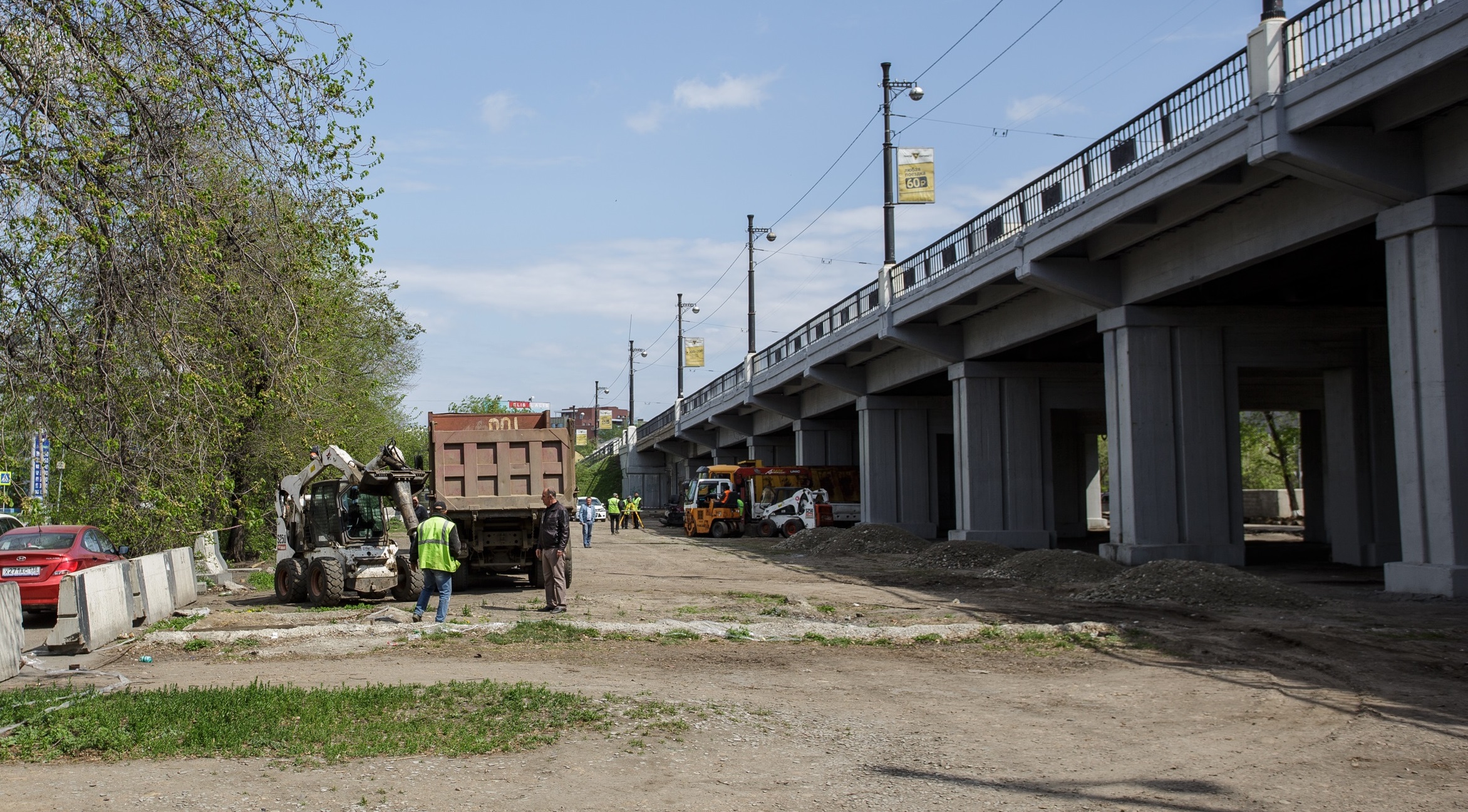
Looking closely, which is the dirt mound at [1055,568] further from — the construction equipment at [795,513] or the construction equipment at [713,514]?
the construction equipment at [713,514]

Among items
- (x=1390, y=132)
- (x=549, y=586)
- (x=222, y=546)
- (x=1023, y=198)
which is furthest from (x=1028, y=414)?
(x=222, y=546)

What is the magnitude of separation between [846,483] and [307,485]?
3343 centimetres

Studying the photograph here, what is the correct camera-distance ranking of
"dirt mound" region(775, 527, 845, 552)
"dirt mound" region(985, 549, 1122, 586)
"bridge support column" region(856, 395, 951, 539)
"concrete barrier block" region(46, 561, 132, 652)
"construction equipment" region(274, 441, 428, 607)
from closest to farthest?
"concrete barrier block" region(46, 561, 132, 652)
"construction equipment" region(274, 441, 428, 607)
"dirt mound" region(985, 549, 1122, 586)
"dirt mound" region(775, 527, 845, 552)
"bridge support column" region(856, 395, 951, 539)

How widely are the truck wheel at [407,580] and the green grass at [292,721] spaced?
28.4 ft

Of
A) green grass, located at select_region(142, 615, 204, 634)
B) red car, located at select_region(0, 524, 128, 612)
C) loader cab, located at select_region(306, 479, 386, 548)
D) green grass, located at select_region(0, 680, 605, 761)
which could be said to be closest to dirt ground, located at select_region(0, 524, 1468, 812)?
green grass, located at select_region(0, 680, 605, 761)

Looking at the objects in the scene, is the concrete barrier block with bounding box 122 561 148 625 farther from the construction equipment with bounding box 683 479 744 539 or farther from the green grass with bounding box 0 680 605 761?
the construction equipment with bounding box 683 479 744 539

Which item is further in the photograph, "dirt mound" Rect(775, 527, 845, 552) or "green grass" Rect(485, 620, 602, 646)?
"dirt mound" Rect(775, 527, 845, 552)

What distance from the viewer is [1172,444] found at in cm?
2625

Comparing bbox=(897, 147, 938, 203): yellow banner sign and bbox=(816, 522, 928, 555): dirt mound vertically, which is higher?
bbox=(897, 147, 938, 203): yellow banner sign

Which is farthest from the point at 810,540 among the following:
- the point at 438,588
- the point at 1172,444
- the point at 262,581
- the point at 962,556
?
the point at 438,588

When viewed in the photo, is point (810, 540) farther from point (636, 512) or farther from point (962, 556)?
point (636, 512)

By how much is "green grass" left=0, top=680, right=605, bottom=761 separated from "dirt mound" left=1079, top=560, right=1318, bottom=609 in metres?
12.4

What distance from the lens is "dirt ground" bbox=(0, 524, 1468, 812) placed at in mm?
7461

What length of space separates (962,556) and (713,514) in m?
21.3
